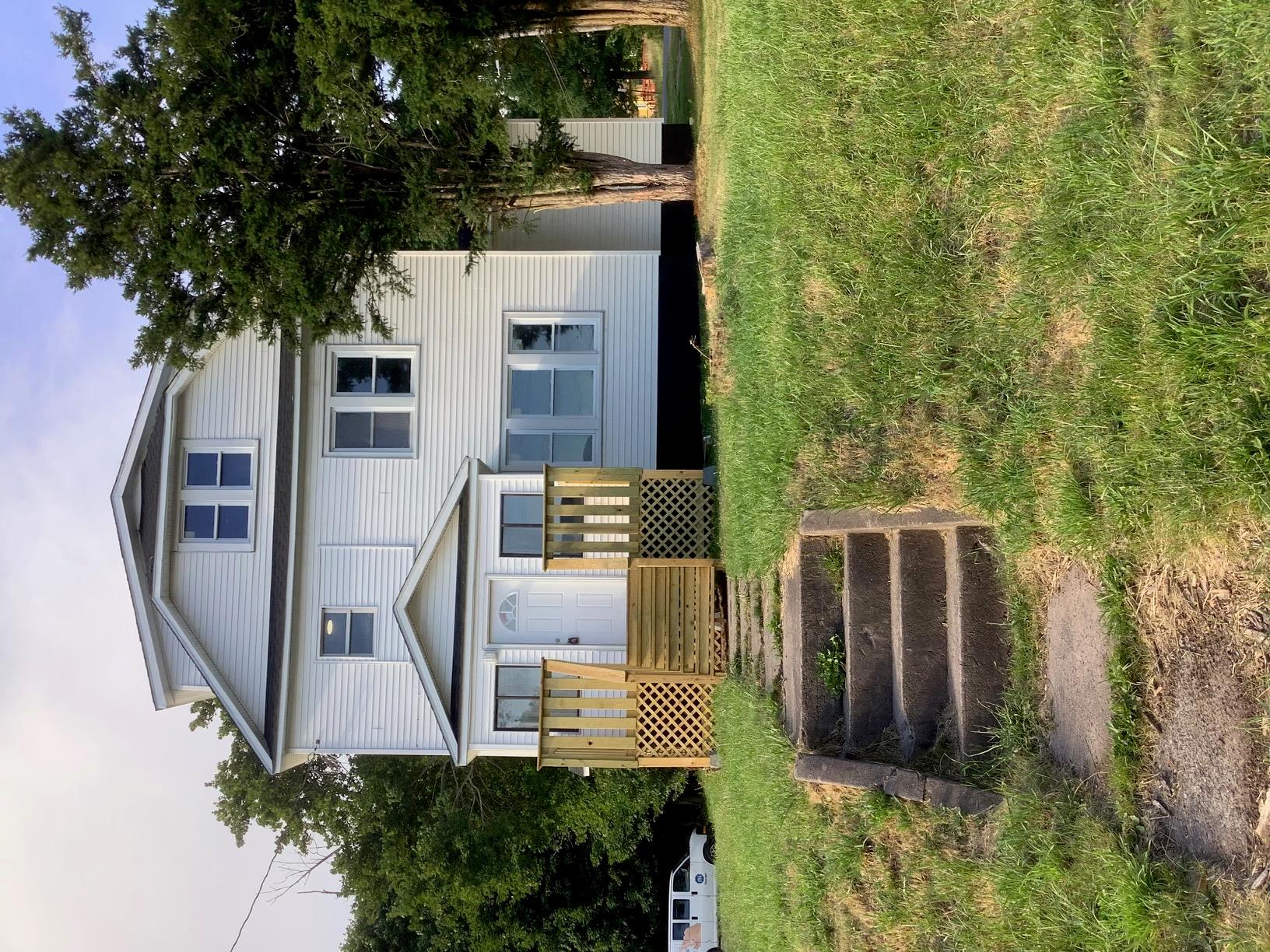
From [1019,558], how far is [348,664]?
10.8m

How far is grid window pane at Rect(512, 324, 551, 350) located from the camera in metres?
13.8

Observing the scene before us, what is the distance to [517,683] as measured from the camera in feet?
42.2

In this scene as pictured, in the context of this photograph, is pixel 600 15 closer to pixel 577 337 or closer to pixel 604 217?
pixel 604 217

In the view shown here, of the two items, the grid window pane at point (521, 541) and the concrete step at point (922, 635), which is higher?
the grid window pane at point (521, 541)

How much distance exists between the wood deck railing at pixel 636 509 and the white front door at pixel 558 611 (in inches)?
25.7

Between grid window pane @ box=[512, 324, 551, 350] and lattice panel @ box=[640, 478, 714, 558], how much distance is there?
3.21 metres

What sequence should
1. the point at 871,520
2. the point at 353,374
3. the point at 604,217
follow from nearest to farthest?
the point at 871,520
the point at 353,374
the point at 604,217

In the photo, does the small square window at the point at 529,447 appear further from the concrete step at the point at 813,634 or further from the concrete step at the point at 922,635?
the concrete step at the point at 922,635

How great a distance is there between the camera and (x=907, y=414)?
5418mm

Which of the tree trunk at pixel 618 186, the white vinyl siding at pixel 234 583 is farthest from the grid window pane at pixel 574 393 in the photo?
the white vinyl siding at pixel 234 583

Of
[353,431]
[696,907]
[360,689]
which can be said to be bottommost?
[696,907]

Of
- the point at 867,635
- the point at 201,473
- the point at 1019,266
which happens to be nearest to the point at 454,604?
the point at 201,473

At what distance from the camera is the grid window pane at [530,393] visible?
13.7 metres

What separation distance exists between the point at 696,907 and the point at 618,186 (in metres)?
15.2
